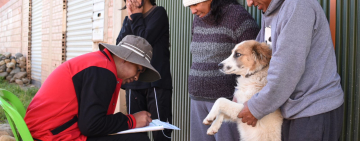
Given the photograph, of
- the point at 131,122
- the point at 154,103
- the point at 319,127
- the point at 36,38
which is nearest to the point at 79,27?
the point at 36,38

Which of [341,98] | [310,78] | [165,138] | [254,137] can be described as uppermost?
[310,78]

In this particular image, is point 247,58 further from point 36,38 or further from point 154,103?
point 36,38

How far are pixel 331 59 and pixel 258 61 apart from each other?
1.79 feet

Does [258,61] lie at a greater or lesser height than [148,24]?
lesser

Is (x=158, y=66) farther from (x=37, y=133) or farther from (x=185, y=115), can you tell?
(x=37, y=133)

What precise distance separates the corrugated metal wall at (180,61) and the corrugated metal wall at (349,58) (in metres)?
2.14

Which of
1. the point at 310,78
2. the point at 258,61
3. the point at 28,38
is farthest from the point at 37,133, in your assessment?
the point at 28,38

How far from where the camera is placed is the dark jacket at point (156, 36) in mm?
3275

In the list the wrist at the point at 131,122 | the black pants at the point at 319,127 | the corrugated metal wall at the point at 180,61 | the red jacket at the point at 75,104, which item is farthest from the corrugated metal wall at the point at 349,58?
the corrugated metal wall at the point at 180,61

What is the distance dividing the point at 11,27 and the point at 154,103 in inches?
624

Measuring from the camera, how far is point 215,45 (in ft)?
8.58

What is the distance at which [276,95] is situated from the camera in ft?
5.95

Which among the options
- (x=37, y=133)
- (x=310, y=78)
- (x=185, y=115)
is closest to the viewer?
(x=310, y=78)

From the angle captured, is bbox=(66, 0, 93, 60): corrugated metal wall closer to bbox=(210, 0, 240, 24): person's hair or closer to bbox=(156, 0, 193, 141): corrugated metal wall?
bbox=(156, 0, 193, 141): corrugated metal wall
